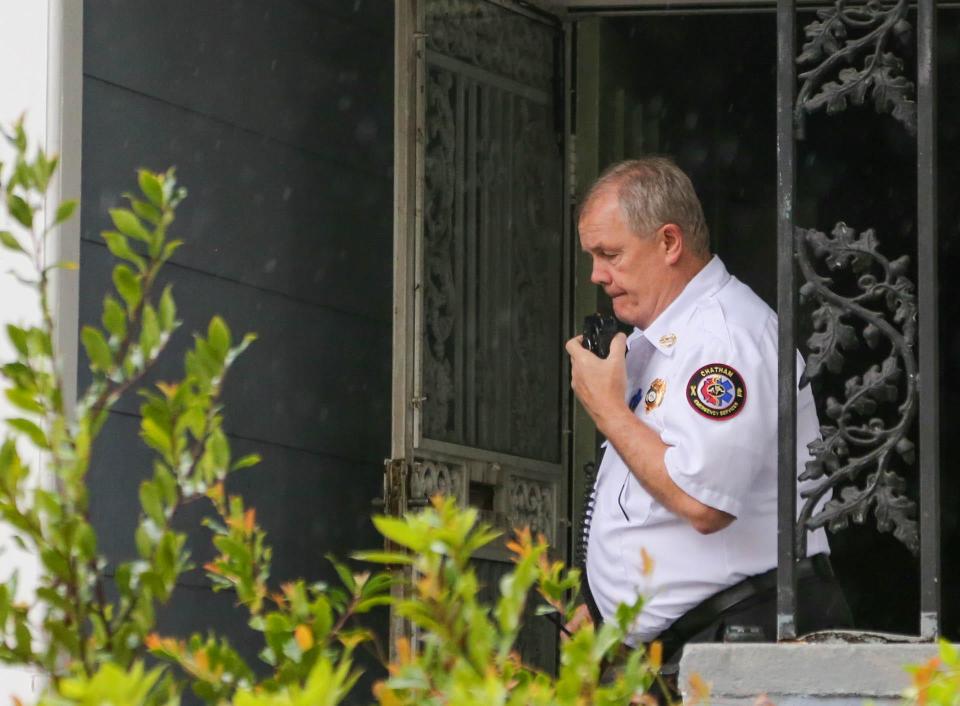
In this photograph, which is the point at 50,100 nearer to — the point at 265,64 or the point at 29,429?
the point at 265,64

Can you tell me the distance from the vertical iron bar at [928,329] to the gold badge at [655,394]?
0.86 meters

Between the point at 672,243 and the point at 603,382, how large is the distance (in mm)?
452

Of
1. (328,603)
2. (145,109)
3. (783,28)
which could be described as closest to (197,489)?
(328,603)

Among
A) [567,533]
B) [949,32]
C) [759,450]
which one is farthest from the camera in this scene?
[949,32]

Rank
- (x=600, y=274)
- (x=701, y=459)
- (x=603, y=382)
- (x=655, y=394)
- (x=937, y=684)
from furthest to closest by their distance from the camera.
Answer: (x=600, y=274)
(x=655, y=394)
(x=603, y=382)
(x=701, y=459)
(x=937, y=684)

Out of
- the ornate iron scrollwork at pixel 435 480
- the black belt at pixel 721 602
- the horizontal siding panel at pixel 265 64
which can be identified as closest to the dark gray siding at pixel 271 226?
the horizontal siding panel at pixel 265 64

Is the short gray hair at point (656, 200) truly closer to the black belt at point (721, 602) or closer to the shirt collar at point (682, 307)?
the shirt collar at point (682, 307)

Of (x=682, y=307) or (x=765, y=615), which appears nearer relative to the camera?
(x=765, y=615)

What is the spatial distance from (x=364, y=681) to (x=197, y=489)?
13.0 feet

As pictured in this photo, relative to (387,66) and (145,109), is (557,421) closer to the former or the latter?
(387,66)

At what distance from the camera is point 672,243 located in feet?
14.8

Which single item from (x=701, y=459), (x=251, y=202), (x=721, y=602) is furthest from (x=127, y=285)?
(x=251, y=202)

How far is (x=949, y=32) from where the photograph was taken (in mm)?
7613

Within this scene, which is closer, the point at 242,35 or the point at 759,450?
the point at 759,450
